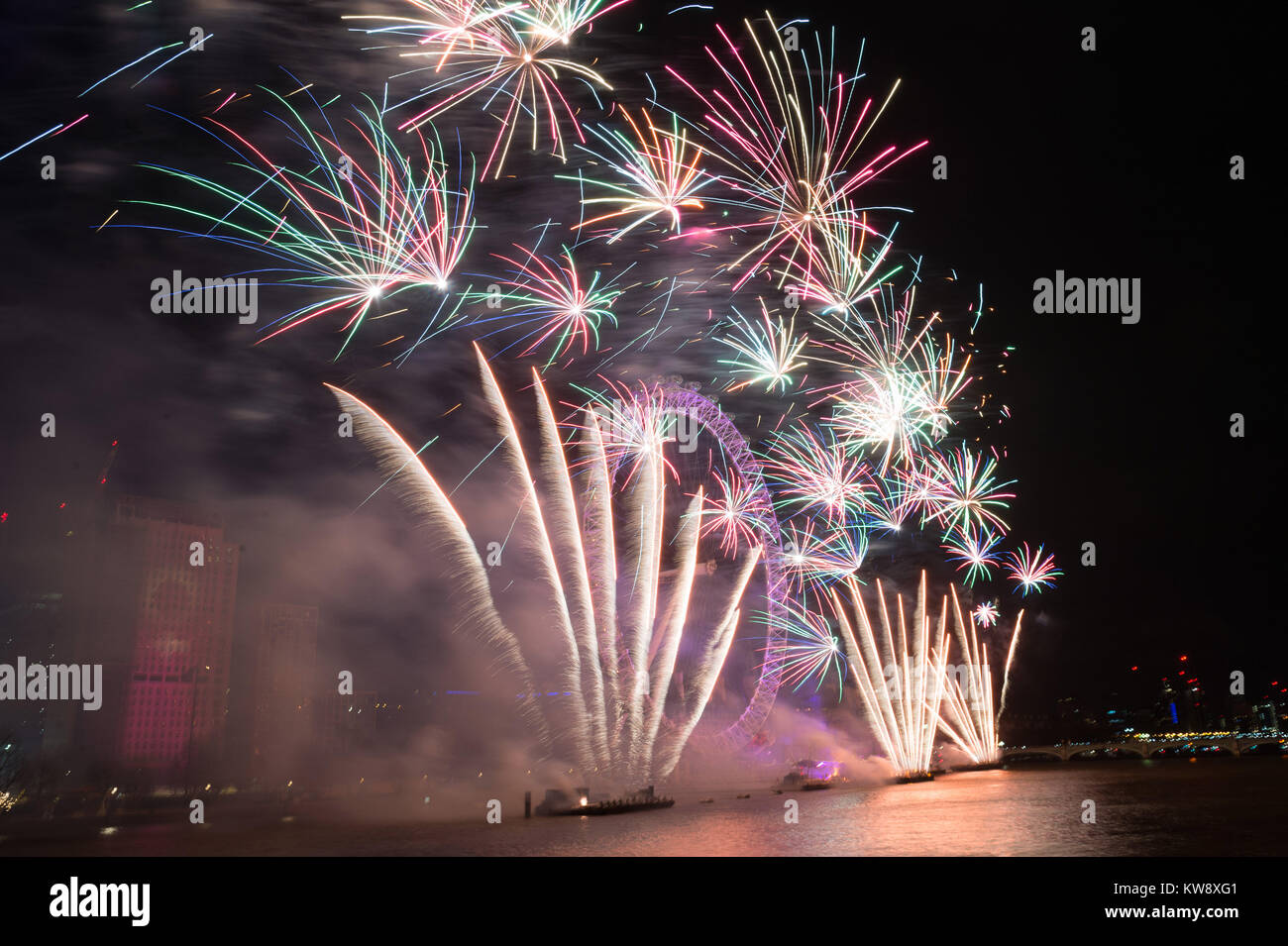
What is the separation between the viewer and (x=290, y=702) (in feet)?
452

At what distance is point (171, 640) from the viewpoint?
5089 inches

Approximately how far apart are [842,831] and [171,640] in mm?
118168

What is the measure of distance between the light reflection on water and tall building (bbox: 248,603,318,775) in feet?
228

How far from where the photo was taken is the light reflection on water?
108 feet

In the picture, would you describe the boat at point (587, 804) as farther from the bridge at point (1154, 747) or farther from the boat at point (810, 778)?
the bridge at point (1154, 747)

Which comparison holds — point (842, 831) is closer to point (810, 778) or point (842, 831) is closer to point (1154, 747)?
point (810, 778)

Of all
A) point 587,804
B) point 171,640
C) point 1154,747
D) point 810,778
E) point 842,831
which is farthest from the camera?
point 1154,747

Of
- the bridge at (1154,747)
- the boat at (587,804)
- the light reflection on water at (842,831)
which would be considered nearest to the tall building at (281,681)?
the light reflection on water at (842,831)

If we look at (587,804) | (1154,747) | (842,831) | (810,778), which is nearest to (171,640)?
(810,778)

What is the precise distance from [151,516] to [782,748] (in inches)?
3594

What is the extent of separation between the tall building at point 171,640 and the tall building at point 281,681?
5.11 metres

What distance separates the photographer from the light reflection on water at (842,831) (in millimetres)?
32969

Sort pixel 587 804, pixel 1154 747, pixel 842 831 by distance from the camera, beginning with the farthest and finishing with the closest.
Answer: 1. pixel 1154 747
2. pixel 587 804
3. pixel 842 831
